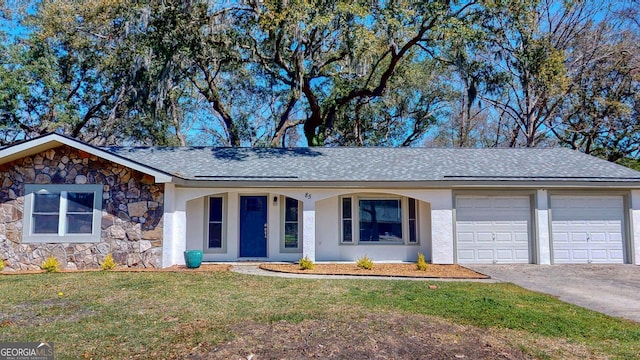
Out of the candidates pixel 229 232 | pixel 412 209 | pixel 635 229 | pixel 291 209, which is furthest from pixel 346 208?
pixel 635 229

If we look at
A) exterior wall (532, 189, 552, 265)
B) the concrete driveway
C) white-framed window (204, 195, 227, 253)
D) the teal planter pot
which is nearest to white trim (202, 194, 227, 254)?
white-framed window (204, 195, 227, 253)

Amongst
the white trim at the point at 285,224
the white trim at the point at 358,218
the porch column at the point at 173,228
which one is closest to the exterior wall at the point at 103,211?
the porch column at the point at 173,228

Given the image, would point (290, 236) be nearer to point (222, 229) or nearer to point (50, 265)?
point (222, 229)

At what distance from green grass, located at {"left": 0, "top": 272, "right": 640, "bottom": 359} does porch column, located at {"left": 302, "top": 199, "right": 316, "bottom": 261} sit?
7.80 ft

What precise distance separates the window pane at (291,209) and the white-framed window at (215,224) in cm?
183

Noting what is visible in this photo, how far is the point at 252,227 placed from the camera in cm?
1223

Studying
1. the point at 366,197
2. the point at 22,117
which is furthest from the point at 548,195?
the point at 22,117

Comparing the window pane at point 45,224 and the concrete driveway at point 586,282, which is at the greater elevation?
the window pane at point 45,224

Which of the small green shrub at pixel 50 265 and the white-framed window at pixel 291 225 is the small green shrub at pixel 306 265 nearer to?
the white-framed window at pixel 291 225

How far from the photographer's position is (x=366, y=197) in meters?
12.3

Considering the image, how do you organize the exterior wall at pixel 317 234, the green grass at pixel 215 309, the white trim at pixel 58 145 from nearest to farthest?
the green grass at pixel 215 309 → the white trim at pixel 58 145 → the exterior wall at pixel 317 234

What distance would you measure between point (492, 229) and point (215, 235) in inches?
314

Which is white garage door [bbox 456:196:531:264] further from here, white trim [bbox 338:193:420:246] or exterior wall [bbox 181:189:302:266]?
exterior wall [bbox 181:189:302:266]

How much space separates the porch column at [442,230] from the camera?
1142 cm
